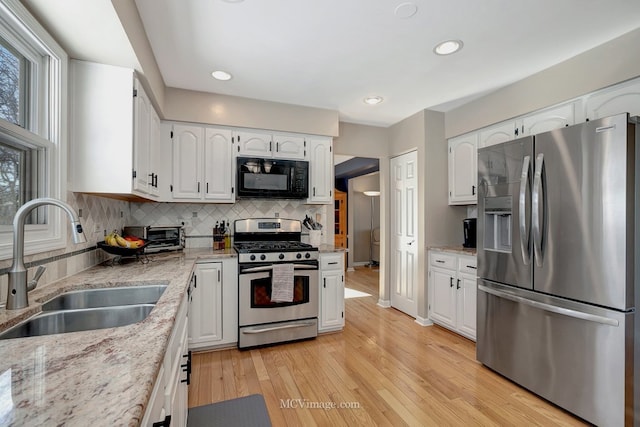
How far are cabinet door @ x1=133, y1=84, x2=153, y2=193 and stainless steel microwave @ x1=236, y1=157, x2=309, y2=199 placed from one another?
902 mm

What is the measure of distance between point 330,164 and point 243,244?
1340 mm

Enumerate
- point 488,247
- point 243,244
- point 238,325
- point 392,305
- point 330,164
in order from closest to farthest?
point 488,247 → point 238,325 → point 243,244 → point 330,164 → point 392,305

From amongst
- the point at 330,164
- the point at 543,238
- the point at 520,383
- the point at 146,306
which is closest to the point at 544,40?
the point at 543,238

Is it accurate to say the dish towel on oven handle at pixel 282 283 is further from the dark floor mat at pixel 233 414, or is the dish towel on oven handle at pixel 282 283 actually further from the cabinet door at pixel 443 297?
the cabinet door at pixel 443 297

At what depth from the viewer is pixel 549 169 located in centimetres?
197

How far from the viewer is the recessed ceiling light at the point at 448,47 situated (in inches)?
82.1

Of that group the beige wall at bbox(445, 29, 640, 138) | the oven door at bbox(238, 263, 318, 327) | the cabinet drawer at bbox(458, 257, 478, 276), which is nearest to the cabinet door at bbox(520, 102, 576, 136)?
the beige wall at bbox(445, 29, 640, 138)

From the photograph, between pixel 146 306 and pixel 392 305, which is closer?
pixel 146 306

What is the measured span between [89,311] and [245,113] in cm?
233

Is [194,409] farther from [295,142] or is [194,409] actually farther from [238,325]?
[295,142]

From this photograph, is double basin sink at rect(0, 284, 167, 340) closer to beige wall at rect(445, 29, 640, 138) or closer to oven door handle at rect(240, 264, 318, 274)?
oven door handle at rect(240, 264, 318, 274)

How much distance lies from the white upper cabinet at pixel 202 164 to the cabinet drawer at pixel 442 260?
90.4 inches

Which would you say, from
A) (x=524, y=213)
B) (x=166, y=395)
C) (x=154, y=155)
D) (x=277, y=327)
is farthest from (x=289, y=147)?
(x=166, y=395)

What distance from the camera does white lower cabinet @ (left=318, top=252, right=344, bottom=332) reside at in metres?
3.07
